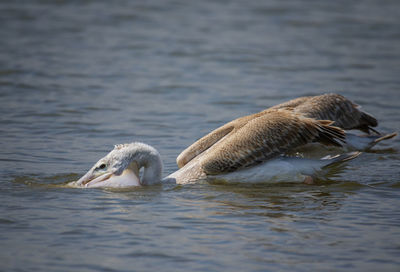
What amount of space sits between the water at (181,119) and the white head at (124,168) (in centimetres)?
19

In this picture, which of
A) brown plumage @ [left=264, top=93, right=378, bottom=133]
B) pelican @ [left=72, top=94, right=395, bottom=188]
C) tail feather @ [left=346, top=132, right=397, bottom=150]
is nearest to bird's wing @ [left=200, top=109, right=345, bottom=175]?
pelican @ [left=72, top=94, right=395, bottom=188]

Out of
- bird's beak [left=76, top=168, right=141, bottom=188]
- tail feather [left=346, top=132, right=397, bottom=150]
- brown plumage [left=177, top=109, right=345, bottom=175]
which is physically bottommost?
bird's beak [left=76, top=168, right=141, bottom=188]

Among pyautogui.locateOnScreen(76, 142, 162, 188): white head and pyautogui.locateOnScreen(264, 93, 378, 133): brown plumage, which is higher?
pyautogui.locateOnScreen(264, 93, 378, 133): brown plumage

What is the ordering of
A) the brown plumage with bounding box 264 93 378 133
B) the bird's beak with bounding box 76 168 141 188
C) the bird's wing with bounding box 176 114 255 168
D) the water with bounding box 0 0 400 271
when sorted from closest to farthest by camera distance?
1. the water with bounding box 0 0 400 271
2. the bird's beak with bounding box 76 168 141 188
3. the bird's wing with bounding box 176 114 255 168
4. the brown plumage with bounding box 264 93 378 133

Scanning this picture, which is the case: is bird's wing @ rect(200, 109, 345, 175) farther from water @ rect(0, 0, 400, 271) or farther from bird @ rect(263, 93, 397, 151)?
bird @ rect(263, 93, 397, 151)

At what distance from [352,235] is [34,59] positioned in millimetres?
11156

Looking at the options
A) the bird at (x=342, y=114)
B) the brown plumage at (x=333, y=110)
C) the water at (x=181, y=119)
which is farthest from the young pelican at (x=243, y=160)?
the brown plumage at (x=333, y=110)

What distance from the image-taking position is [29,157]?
28.8 ft

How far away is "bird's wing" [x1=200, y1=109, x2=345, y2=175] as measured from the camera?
7.54 metres

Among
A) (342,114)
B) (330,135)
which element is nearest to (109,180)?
(330,135)

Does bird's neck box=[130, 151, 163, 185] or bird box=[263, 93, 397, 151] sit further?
bird box=[263, 93, 397, 151]

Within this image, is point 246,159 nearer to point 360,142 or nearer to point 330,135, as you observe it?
point 330,135

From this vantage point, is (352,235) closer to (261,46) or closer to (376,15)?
(261,46)

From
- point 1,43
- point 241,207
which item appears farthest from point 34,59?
point 241,207
